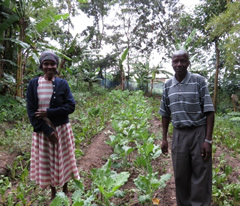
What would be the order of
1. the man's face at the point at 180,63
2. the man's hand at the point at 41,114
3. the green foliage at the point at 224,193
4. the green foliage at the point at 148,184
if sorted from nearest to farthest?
the man's face at the point at 180,63 < the man's hand at the point at 41,114 < the green foliage at the point at 148,184 < the green foliage at the point at 224,193

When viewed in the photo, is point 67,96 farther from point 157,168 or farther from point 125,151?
point 157,168

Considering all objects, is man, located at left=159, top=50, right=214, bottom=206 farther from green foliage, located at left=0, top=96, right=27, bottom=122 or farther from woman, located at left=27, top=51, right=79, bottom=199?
green foliage, located at left=0, top=96, right=27, bottom=122

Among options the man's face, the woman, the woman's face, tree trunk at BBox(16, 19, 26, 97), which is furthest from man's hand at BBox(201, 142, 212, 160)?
tree trunk at BBox(16, 19, 26, 97)

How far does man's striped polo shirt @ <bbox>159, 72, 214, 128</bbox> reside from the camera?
2.03 metres

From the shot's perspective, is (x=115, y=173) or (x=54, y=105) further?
(x=115, y=173)

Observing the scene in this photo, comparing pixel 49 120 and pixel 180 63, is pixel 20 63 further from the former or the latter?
pixel 180 63

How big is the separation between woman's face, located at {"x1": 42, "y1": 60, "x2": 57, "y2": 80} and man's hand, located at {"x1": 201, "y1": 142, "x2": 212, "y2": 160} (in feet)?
5.68

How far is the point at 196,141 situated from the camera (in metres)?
2.03

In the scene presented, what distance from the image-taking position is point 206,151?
1951mm

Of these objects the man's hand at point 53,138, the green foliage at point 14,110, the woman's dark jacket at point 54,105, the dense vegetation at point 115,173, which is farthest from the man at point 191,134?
the green foliage at point 14,110

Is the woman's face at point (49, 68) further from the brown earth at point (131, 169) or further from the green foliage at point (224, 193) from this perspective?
the green foliage at point (224, 193)

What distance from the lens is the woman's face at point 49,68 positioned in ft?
7.41

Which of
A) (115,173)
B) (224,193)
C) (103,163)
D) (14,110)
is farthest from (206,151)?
(14,110)

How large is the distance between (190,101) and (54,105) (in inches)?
56.0
